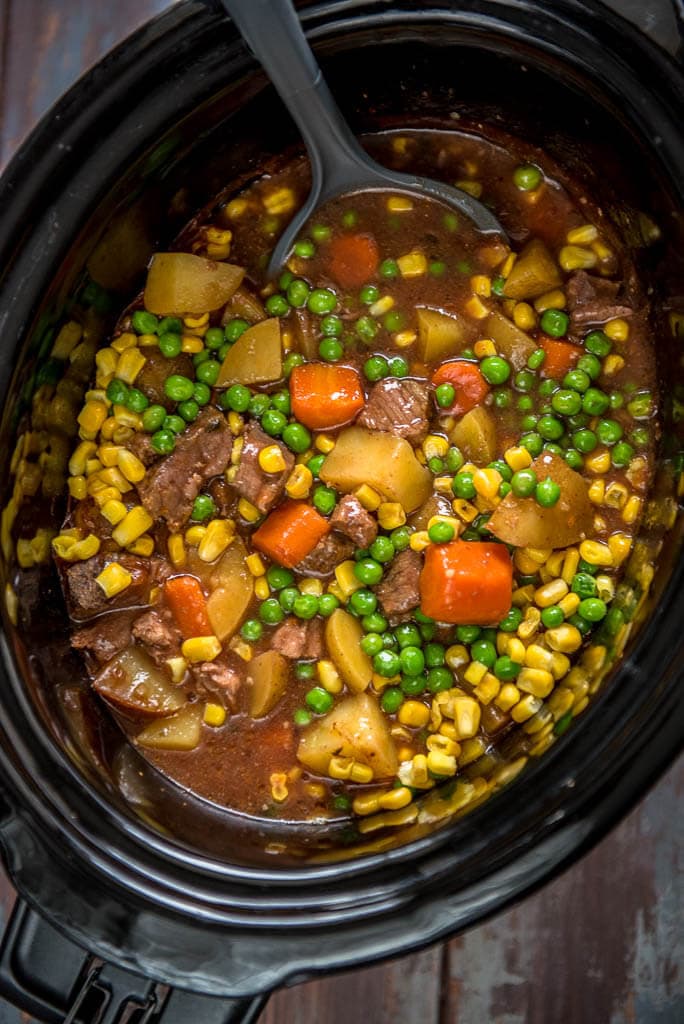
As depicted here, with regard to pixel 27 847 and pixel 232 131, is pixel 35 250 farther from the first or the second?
pixel 27 847

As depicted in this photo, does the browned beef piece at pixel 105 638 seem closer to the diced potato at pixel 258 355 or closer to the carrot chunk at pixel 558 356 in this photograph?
the diced potato at pixel 258 355

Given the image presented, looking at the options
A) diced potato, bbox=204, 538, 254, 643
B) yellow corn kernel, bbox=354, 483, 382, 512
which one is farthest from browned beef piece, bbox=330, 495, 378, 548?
diced potato, bbox=204, 538, 254, 643

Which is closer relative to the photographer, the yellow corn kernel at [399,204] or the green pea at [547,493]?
the green pea at [547,493]

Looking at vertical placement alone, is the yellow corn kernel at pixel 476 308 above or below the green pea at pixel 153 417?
above

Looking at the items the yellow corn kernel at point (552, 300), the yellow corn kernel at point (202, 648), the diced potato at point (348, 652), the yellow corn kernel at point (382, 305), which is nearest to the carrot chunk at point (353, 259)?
the yellow corn kernel at point (382, 305)

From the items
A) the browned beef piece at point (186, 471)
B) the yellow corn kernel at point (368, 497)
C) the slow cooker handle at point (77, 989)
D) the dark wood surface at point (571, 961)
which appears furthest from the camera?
the browned beef piece at point (186, 471)

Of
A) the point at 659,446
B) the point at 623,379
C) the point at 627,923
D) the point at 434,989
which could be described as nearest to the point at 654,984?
the point at 627,923

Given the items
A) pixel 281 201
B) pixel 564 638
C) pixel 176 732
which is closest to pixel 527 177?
pixel 281 201
